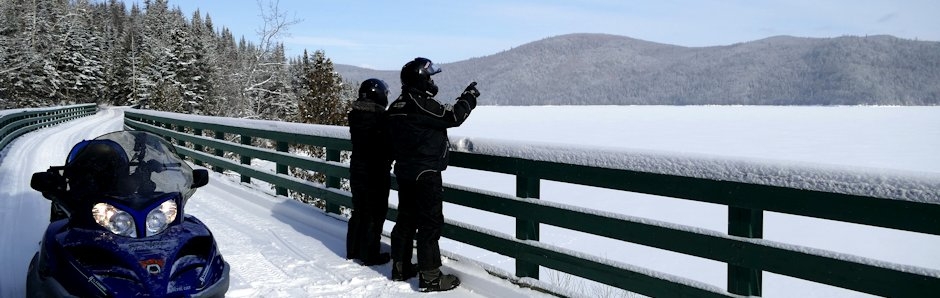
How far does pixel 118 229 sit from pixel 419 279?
2.37 meters

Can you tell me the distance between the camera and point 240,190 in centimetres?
1041

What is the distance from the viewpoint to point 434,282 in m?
5.23

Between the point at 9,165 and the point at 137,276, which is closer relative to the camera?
the point at 137,276

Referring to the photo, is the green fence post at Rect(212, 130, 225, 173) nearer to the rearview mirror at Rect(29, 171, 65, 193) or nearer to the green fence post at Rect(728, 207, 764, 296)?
the rearview mirror at Rect(29, 171, 65, 193)

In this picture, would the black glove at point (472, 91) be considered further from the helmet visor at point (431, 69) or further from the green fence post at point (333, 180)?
the green fence post at point (333, 180)

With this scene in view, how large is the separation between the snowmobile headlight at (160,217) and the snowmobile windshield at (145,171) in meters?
0.07

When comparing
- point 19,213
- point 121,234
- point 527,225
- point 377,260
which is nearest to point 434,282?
point 527,225

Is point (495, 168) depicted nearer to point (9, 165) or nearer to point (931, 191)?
point (931, 191)

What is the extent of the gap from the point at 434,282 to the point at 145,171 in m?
2.30

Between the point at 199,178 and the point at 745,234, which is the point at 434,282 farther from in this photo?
the point at 745,234

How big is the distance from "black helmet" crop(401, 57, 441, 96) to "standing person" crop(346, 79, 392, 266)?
2.96ft

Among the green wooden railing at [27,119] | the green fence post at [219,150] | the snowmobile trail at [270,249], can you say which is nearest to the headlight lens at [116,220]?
the snowmobile trail at [270,249]

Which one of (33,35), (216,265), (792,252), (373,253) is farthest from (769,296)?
(33,35)

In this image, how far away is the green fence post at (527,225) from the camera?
507 centimetres
